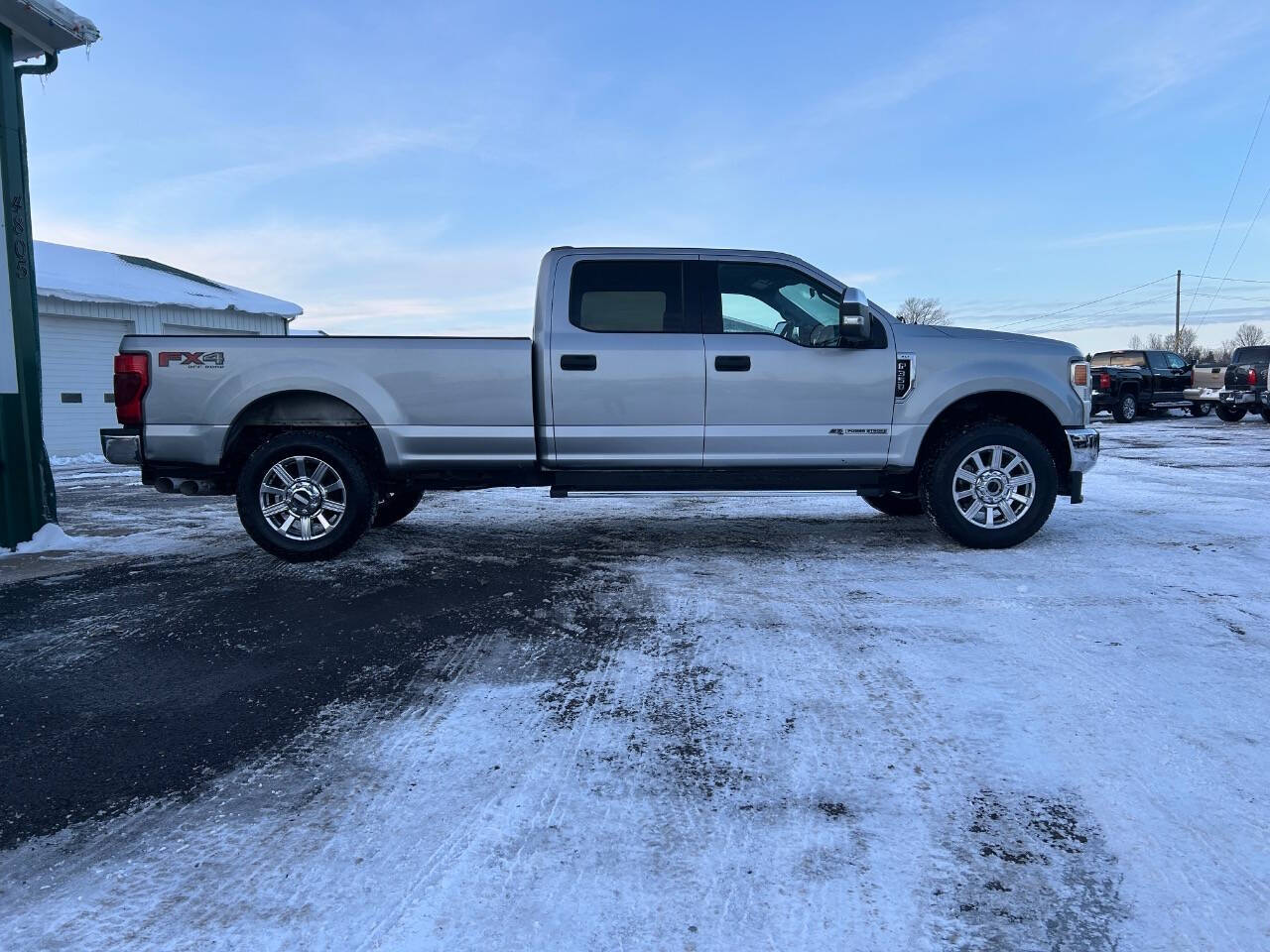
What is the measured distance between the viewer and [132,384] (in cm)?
520

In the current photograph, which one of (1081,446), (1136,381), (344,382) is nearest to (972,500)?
(1081,446)

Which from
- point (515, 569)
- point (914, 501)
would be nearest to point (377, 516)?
point (515, 569)

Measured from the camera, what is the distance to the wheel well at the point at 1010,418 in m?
5.66

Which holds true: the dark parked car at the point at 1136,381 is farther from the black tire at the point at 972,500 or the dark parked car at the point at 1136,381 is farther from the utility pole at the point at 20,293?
the utility pole at the point at 20,293

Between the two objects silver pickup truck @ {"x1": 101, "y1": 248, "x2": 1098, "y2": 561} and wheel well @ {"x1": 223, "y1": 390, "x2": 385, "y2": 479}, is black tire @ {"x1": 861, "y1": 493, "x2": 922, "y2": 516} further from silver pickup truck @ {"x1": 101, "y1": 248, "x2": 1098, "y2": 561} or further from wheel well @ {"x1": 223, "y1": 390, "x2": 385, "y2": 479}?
Answer: wheel well @ {"x1": 223, "y1": 390, "x2": 385, "y2": 479}

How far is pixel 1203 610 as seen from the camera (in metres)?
4.07

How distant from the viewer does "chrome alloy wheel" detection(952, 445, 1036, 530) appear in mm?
5551

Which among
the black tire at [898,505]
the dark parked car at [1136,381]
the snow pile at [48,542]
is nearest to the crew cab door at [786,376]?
the black tire at [898,505]

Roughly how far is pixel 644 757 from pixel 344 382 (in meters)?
3.66

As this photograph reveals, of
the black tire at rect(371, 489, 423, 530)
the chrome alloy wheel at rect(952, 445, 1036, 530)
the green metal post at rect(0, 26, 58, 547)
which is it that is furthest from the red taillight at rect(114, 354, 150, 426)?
the chrome alloy wheel at rect(952, 445, 1036, 530)

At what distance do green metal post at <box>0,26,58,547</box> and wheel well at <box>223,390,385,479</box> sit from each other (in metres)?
2.26

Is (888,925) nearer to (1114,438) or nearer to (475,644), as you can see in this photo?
(475,644)

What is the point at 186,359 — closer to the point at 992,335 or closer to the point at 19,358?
the point at 19,358

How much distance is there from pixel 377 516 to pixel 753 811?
207 inches
